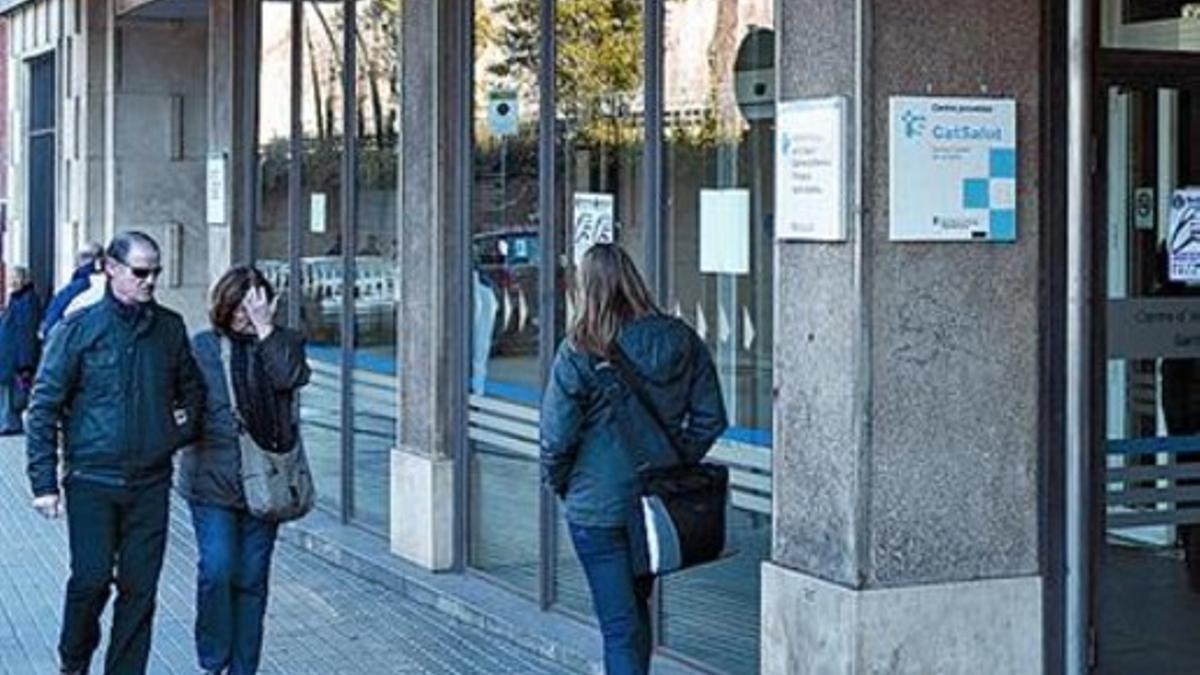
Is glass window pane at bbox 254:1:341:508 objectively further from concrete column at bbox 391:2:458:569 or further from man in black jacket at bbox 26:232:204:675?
man in black jacket at bbox 26:232:204:675

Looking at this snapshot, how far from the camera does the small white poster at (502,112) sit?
9.89 meters

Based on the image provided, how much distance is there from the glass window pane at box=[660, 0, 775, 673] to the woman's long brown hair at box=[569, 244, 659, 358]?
1148mm

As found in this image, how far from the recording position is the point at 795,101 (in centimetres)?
683

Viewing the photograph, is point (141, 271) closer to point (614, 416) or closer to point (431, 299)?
point (614, 416)

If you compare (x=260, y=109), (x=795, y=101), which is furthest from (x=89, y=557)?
(x=260, y=109)

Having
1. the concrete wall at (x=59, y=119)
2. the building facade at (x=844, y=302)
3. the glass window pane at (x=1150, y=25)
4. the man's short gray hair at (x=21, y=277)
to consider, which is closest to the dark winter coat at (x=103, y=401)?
the building facade at (x=844, y=302)

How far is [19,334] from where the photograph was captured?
60.7 feet

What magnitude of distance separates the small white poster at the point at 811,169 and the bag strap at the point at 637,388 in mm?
828

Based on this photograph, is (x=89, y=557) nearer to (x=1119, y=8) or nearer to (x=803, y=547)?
(x=803, y=547)

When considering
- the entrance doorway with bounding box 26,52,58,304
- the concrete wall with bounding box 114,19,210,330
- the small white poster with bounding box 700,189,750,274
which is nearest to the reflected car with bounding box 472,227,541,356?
the small white poster with bounding box 700,189,750,274

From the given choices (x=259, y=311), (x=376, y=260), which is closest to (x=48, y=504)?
(x=259, y=311)

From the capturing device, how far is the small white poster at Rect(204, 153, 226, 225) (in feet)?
48.0

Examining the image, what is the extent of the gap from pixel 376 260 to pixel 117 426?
474cm

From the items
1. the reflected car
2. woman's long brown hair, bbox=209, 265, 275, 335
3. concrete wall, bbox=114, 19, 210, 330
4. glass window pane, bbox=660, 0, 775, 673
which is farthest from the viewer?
concrete wall, bbox=114, 19, 210, 330
